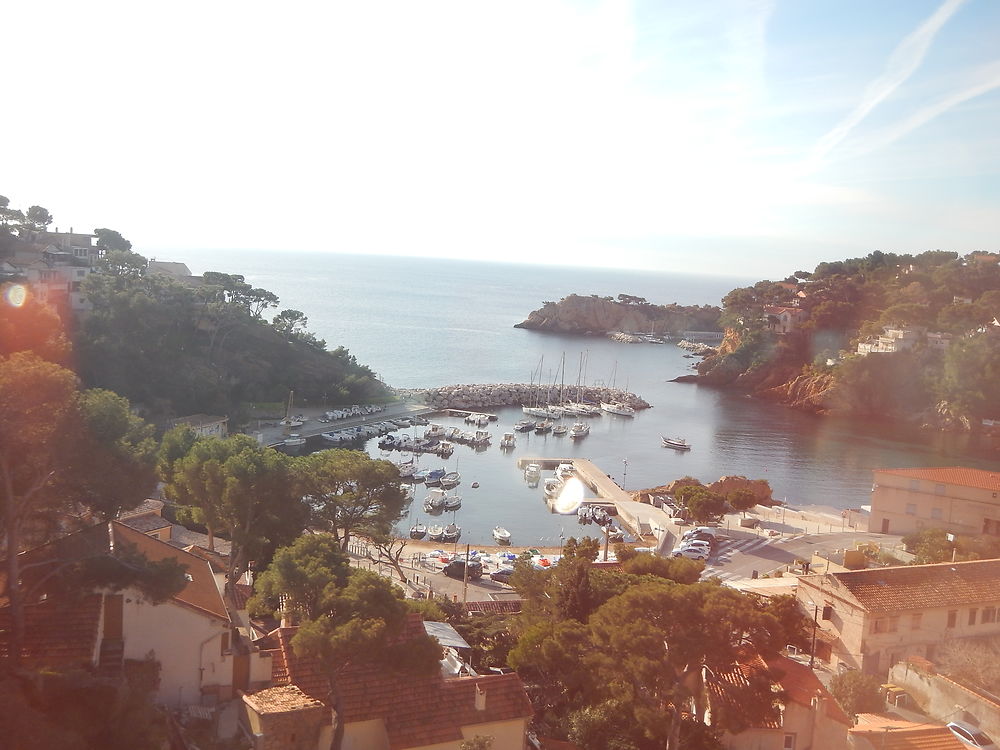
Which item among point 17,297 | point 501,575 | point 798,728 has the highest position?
point 17,297

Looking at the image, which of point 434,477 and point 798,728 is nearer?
point 798,728

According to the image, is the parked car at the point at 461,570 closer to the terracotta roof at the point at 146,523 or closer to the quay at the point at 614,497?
the terracotta roof at the point at 146,523

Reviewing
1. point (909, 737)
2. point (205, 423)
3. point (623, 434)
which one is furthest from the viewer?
point (623, 434)

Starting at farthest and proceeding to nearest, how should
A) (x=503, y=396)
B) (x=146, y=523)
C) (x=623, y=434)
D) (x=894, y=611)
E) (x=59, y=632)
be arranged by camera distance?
(x=503, y=396) < (x=623, y=434) < (x=146, y=523) < (x=894, y=611) < (x=59, y=632)

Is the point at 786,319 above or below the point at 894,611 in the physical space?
above

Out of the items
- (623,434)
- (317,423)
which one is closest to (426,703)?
(317,423)

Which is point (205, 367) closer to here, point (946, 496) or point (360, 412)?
point (360, 412)

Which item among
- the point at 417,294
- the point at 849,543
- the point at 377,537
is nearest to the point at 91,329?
the point at 377,537

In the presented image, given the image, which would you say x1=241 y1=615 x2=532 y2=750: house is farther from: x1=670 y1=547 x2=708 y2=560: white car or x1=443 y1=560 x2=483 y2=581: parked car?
x1=670 y1=547 x2=708 y2=560: white car

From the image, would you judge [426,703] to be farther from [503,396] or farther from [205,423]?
[503,396]
